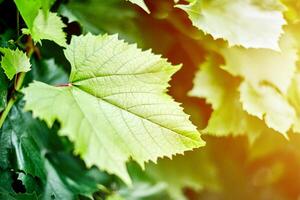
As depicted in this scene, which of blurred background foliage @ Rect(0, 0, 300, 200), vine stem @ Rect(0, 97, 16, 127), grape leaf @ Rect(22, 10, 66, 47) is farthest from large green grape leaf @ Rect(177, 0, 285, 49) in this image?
vine stem @ Rect(0, 97, 16, 127)

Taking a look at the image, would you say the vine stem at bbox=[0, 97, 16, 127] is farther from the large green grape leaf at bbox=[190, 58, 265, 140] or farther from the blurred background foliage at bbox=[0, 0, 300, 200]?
the large green grape leaf at bbox=[190, 58, 265, 140]

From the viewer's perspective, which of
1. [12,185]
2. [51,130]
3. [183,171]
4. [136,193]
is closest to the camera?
[12,185]

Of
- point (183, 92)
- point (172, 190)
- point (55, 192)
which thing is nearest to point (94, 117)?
point (55, 192)

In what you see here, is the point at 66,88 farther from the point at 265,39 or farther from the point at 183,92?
the point at 183,92

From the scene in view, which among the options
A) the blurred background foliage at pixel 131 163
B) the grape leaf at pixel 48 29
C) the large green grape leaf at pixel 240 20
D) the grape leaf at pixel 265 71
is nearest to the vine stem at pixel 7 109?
the blurred background foliage at pixel 131 163

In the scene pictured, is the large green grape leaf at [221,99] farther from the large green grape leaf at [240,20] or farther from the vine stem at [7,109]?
the vine stem at [7,109]
